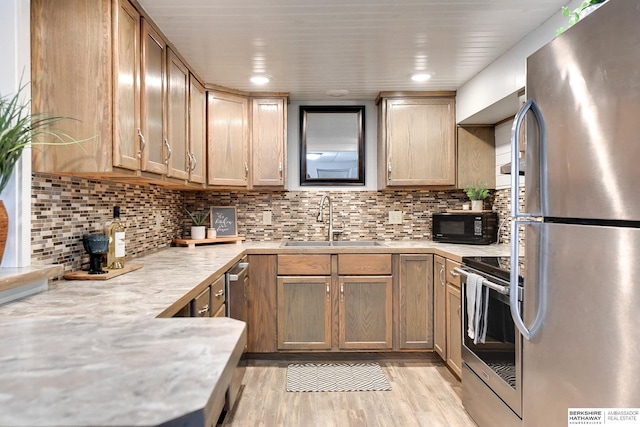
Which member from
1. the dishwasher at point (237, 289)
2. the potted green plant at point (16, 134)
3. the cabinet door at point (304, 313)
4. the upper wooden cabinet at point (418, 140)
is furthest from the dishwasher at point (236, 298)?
the upper wooden cabinet at point (418, 140)

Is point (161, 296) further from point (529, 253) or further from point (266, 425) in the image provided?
point (529, 253)

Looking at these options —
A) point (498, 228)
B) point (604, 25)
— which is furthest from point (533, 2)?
point (498, 228)

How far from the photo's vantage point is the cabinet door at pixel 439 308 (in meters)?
2.68

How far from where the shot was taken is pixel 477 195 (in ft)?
10.2

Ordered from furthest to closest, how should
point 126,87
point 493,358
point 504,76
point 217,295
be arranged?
point 504,76, point 217,295, point 493,358, point 126,87

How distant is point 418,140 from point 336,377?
1945 millimetres

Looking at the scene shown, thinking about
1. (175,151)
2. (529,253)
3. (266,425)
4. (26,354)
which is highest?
(175,151)

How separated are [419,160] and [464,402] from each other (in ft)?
5.93

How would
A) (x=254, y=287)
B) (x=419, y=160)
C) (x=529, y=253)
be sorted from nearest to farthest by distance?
(x=529, y=253)
(x=254, y=287)
(x=419, y=160)

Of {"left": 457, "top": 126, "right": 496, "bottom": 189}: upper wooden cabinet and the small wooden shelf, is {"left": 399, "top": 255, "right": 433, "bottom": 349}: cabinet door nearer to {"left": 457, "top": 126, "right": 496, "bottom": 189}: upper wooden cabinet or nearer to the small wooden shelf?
{"left": 457, "top": 126, "right": 496, "bottom": 189}: upper wooden cabinet

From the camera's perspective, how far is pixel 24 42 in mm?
1463

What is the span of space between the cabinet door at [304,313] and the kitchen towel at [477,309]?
3.77 ft

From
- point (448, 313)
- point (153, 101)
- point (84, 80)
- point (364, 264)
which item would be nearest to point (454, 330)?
point (448, 313)

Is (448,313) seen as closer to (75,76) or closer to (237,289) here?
(237,289)
